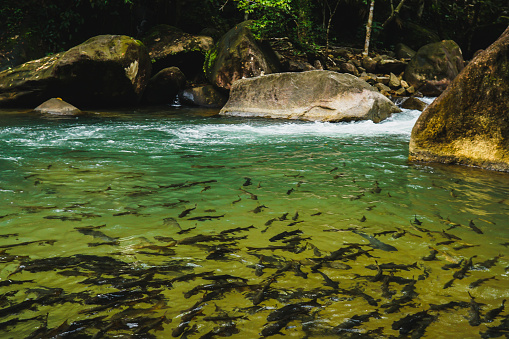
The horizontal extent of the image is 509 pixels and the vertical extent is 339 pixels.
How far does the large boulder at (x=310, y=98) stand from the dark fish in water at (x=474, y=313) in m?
8.46

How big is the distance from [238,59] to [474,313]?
1189 centimetres

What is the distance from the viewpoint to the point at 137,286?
→ 7.70 feet

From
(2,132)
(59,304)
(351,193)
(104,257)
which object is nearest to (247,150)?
(351,193)

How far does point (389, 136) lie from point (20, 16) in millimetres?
14608

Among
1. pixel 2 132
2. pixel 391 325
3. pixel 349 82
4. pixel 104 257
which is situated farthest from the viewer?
pixel 349 82

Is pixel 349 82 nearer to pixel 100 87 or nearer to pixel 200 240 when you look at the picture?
pixel 100 87

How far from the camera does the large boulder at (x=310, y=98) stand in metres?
10.5

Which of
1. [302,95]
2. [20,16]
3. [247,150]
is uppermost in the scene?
[20,16]

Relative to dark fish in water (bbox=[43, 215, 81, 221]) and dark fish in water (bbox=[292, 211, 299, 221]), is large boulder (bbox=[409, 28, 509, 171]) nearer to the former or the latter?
dark fish in water (bbox=[292, 211, 299, 221])

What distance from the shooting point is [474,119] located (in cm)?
557

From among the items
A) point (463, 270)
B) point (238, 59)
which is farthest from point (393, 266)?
point (238, 59)

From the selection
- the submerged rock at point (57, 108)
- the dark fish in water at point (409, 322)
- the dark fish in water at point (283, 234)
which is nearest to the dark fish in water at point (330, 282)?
the dark fish in water at point (409, 322)

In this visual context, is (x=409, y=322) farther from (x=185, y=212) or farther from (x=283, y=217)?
(x=185, y=212)

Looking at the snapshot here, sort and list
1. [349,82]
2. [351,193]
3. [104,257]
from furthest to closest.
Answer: [349,82], [351,193], [104,257]
